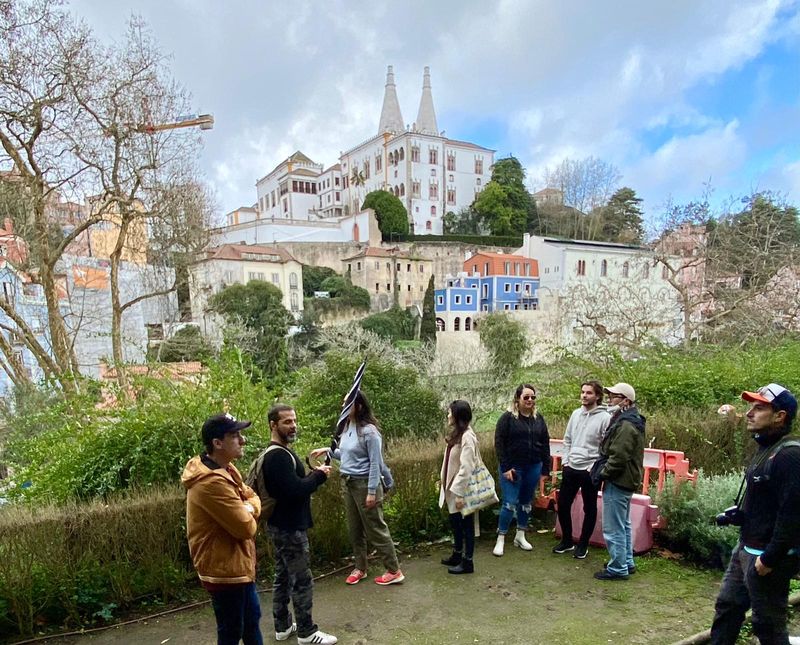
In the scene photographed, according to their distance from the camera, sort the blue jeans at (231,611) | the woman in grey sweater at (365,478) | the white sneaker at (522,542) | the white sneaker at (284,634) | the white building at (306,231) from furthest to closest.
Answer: the white building at (306,231), the white sneaker at (522,542), the woman in grey sweater at (365,478), the white sneaker at (284,634), the blue jeans at (231,611)

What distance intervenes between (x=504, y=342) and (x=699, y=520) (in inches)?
1098

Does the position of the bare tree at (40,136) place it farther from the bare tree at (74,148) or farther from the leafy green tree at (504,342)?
the leafy green tree at (504,342)

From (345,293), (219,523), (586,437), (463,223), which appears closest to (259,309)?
(345,293)

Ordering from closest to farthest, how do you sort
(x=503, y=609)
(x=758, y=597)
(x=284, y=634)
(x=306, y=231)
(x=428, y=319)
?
1. (x=758, y=597)
2. (x=284, y=634)
3. (x=503, y=609)
4. (x=428, y=319)
5. (x=306, y=231)

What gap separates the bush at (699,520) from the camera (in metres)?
3.88

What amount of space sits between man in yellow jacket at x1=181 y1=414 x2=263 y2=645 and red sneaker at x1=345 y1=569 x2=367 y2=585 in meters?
1.36

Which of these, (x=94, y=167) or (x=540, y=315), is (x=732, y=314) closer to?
(x=94, y=167)

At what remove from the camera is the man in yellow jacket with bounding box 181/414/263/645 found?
2.28 metres

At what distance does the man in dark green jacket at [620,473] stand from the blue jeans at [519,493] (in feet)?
2.10

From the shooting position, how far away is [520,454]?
4.20 meters

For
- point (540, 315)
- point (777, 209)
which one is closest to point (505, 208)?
point (540, 315)

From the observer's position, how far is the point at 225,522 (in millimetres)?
2299

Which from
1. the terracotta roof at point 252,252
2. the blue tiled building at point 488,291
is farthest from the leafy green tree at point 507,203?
the terracotta roof at point 252,252

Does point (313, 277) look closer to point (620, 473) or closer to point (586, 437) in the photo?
point (586, 437)
